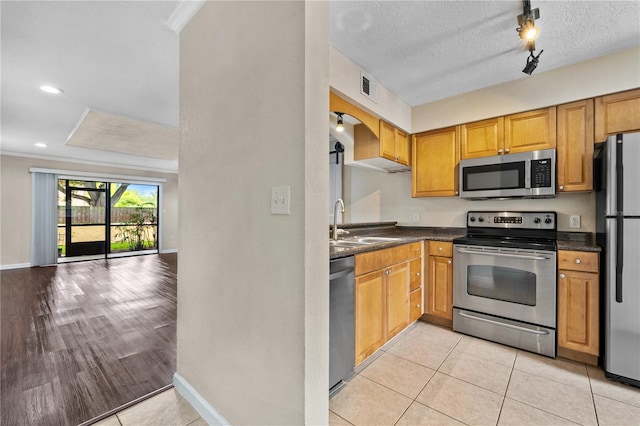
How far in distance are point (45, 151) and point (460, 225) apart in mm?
7544

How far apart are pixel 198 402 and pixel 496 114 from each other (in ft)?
11.4

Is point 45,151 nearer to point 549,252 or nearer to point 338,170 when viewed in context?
point 338,170

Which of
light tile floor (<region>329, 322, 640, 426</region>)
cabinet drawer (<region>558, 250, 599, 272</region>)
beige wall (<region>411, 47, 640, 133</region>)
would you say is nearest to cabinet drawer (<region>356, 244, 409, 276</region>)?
light tile floor (<region>329, 322, 640, 426</region>)

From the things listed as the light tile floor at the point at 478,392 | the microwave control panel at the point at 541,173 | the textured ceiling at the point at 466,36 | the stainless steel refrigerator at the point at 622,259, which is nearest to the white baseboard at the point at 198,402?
the light tile floor at the point at 478,392

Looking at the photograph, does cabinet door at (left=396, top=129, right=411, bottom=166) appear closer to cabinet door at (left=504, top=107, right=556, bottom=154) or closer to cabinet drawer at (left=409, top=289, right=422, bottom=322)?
cabinet door at (left=504, top=107, right=556, bottom=154)

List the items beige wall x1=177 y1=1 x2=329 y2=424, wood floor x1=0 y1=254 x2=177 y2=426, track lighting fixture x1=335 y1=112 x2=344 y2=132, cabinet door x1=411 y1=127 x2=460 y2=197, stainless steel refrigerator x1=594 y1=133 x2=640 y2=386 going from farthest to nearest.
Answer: cabinet door x1=411 y1=127 x2=460 y2=197, track lighting fixture x1=335 y1=112 x2=344 y2=132, stainless steel refrigerator x1=594 y1=133 x2=640 y2=386, wood floor x1=0 y1=254 x2=177 y2=426, beige wall x1=177 y1=1 x2=329 y2=424

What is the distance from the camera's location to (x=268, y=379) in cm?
114

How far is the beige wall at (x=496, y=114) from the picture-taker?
7.39 ft

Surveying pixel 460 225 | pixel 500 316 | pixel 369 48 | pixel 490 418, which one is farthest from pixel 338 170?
pixel 490 418

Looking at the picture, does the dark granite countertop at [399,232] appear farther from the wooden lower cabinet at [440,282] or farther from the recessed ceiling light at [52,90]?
the recessed ceiling light at [52,90]

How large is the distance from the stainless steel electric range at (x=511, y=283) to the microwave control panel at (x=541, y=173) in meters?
0.36

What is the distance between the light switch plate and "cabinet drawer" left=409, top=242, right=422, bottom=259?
183 centimetres

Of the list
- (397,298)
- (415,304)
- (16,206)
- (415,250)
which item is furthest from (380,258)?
(16,206)

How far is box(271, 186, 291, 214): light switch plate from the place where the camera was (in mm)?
1058
